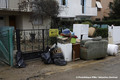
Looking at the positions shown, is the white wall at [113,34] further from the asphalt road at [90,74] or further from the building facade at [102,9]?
the building facade at [102,9]

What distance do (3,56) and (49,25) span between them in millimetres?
9691

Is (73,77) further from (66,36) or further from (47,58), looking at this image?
(66,36)

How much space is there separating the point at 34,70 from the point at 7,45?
5.15ft

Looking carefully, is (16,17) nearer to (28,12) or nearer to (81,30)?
(28,12)

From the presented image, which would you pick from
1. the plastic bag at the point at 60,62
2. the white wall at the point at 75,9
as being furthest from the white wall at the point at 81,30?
the white wall at the point at 75,9

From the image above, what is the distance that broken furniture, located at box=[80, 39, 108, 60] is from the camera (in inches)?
269

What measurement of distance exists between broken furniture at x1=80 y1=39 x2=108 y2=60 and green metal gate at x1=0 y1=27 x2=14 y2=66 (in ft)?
10.7

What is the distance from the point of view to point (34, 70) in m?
5.61

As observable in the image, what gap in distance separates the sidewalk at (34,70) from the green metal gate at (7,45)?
32cm

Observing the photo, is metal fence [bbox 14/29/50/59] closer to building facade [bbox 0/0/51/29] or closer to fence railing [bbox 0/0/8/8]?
building facade [bbox 0/0/51/29]

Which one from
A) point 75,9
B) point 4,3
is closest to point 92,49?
point 4,3

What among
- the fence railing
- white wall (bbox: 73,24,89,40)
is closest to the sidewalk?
white wall (bbox: 73,24,89,40)

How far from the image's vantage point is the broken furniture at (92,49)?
6.84m

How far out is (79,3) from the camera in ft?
63.4
